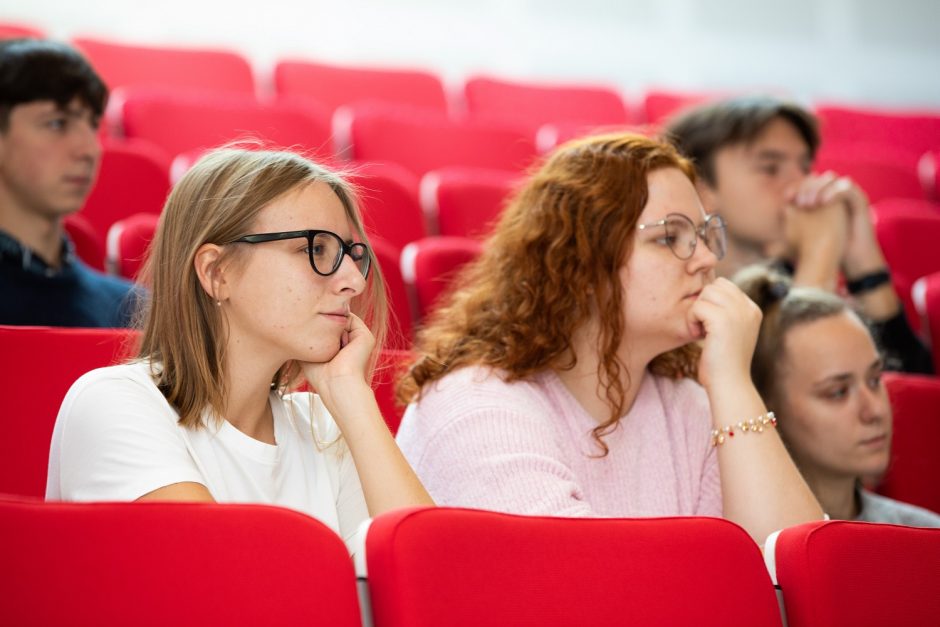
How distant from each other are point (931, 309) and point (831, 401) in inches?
20.7

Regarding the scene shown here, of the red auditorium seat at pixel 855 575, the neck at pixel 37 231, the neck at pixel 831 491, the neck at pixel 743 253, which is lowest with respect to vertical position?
the neck at pixel 831 491

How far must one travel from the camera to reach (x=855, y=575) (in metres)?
0.74

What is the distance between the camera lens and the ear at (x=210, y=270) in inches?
35.0

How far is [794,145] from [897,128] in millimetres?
1215

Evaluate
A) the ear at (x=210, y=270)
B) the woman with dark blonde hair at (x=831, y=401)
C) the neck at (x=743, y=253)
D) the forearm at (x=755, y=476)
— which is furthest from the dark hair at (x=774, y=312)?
the ear at (x=210, y=270)

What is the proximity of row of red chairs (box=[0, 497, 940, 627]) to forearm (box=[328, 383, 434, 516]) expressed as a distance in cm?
21

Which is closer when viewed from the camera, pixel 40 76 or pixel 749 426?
pixel 749 426

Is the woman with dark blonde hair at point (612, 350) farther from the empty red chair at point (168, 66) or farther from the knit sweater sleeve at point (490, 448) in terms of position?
the empty red chair at point (168, 66)

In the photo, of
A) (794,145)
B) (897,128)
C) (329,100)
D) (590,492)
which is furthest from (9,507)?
(897,128)

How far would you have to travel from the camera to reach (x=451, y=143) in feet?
7.09

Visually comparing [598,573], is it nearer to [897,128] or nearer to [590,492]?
[590,492]

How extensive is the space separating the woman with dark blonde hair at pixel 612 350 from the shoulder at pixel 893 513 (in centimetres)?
25

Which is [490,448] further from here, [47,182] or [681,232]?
[47,182]

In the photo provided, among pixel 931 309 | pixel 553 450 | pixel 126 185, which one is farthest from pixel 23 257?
pixel 931 309
